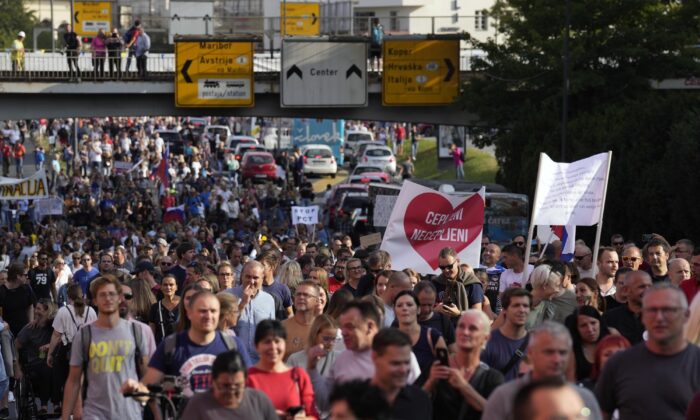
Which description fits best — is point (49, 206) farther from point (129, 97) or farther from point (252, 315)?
point (252, 315)

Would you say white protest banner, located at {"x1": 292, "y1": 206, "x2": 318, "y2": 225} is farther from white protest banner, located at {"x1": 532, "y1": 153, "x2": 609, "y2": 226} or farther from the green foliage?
the green foliage

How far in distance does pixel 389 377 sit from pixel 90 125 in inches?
2864

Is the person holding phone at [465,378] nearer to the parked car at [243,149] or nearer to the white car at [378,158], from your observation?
the white car at [378,158]

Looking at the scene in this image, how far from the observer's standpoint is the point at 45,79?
153 feet

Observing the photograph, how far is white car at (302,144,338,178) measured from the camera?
68500 millimetres

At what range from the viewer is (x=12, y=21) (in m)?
108

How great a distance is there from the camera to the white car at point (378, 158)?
65.1 m

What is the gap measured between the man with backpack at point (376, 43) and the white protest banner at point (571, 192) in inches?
1177

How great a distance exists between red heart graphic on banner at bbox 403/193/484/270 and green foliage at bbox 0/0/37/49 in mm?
84261

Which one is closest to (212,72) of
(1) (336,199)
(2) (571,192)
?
(1) (336,199)

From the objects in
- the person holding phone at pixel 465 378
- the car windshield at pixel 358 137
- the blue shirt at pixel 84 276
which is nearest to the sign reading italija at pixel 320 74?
the blue shirt at pixel 84 276

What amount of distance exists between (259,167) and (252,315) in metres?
50.6

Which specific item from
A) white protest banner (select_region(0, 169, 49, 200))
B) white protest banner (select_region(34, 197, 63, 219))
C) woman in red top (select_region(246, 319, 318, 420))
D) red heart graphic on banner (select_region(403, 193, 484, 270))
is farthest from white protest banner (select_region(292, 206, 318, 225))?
woman in red top (select_region(246, 319, 318, 420))

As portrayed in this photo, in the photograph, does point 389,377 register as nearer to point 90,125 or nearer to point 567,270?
point 567,270
